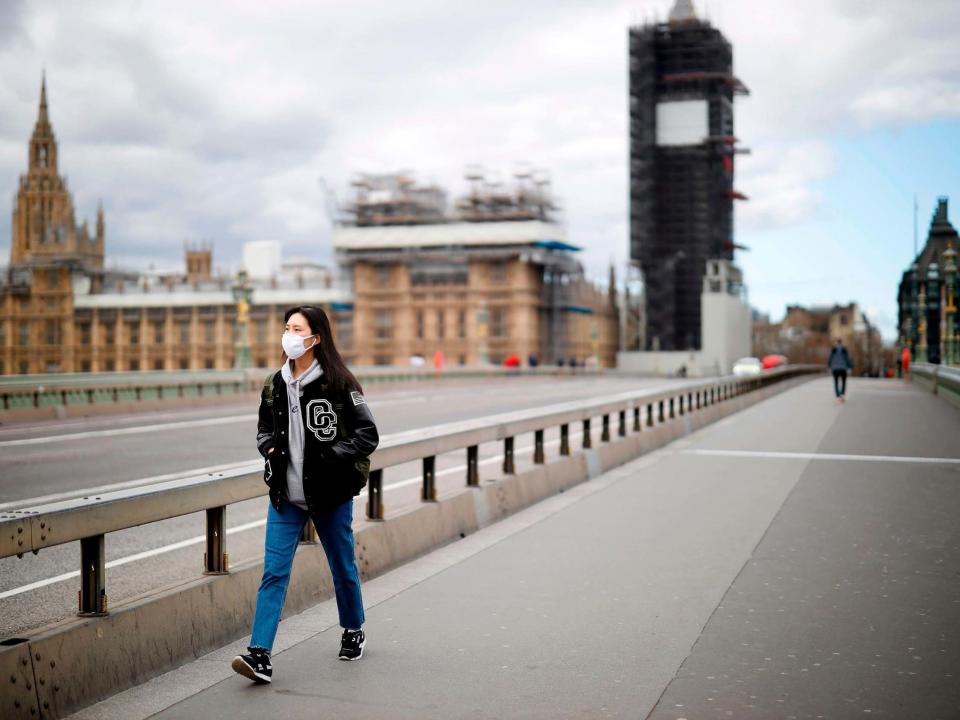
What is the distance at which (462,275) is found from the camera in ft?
399

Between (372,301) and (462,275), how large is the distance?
993 centimetres

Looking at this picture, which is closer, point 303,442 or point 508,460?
point 303,442

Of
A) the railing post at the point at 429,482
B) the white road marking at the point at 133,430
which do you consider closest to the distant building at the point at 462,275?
the white road marking at the point at 133,430

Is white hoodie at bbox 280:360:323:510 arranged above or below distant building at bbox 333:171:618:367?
below

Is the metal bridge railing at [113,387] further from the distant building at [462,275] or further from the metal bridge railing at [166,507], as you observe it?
the distant building at [462,275]

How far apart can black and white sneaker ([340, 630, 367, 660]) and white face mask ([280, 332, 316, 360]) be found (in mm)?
1457

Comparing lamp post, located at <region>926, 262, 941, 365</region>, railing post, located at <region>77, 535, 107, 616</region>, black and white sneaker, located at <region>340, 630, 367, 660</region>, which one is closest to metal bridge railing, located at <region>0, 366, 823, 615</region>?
railing post, located at <region>77, 535, 107, 616</region>

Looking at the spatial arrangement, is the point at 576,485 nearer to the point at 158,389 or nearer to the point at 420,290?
the point at 158,389

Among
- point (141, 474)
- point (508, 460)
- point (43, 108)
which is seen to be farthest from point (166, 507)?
point (43, 108)

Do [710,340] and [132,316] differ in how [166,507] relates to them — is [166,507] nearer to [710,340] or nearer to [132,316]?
[710,340]

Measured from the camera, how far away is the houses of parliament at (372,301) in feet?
390

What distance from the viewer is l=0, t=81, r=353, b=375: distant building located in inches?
5012

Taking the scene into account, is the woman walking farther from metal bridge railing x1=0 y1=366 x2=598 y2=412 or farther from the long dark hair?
metal bridge railing x1=0 y1=366 x2=598 y2=412

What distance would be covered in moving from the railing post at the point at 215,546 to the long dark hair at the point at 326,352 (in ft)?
3.65
